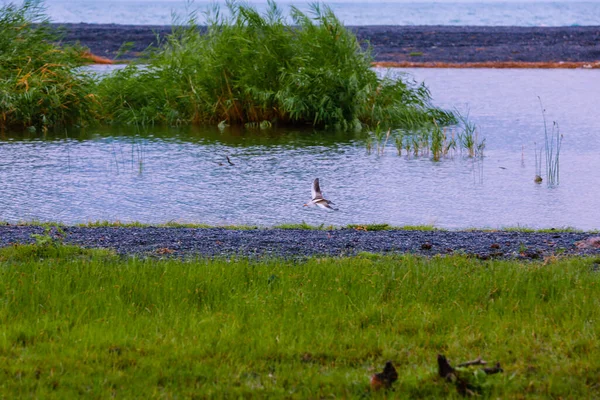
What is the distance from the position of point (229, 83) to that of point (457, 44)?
2989cm

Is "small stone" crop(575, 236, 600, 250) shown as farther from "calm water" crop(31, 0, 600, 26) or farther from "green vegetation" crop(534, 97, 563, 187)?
"calm water" crop(31, 0, 600, 26)

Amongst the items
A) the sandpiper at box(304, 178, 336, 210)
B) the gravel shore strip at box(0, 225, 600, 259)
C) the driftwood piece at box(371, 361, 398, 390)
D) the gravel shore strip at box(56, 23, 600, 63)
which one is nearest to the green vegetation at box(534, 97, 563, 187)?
the sandpiper at box(304, 178, 336, 210)

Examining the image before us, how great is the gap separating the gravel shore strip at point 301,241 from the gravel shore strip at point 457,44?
2932 centimetres

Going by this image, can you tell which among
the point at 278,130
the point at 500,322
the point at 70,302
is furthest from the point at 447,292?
the point at 278,130

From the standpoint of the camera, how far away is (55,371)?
4543mm

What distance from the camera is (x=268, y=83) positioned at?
1981 cm

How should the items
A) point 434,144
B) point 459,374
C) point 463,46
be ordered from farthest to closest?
point 463,46, point 434,144, point 459,374

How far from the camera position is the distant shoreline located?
39875 mm

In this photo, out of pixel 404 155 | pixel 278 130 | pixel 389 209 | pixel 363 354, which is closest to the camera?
pixel 363 354

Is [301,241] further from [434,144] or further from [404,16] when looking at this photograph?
[404,16]

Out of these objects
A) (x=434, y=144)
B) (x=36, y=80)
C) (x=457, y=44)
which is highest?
(x=457, y=44)

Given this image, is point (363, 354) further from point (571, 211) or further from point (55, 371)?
point (571, 211)

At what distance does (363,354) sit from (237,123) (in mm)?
16212

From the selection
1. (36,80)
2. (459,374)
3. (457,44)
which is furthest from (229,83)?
(457,44)
